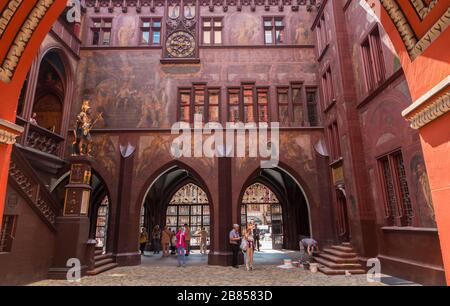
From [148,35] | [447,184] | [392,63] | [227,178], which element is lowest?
[447,184]

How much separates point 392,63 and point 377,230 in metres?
5.27

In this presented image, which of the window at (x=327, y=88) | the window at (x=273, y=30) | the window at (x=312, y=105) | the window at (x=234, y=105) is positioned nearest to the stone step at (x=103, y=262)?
the window at (x=234, y=105)

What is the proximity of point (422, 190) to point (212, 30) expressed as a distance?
1246 centimetres

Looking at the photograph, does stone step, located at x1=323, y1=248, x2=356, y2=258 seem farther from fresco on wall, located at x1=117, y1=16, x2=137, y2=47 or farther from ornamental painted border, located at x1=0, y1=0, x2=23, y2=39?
fresco on wall, located at x1=117, y1=16, x2=137, y2=47

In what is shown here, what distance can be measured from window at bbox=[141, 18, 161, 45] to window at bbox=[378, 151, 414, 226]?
12.4 meters

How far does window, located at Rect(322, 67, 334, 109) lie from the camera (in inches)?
486

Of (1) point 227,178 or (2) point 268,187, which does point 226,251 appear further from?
(2) point 268,187

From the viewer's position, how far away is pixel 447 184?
8.87ft

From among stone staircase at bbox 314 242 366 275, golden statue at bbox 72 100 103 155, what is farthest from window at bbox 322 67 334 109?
golden statue at bbox 72 100 103 155

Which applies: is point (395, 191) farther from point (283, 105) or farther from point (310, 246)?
point (283, 105)

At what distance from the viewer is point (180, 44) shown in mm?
14656

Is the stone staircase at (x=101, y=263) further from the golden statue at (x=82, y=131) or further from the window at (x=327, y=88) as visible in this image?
the window at (x=327, y=88)

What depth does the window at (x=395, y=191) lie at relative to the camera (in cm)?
796

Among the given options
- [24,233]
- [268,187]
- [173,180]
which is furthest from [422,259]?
[173,180]
